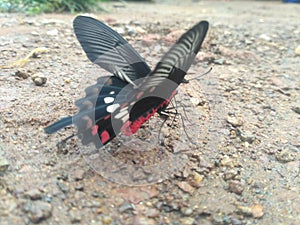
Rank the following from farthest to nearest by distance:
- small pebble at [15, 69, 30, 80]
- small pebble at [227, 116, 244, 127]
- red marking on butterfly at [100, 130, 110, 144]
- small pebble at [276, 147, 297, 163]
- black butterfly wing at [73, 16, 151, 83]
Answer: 1. small pebble at [15, 69, 30, 80]
2. small pebble at [227, 116, 244, 127]
3. small pebble at [276, 147, 297, 163]
4. black butterfly wing at [73, 16, 151, 83]
5. red marking on butterfly at [100, 130, 110, 144]

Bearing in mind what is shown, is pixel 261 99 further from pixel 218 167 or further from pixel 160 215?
pixel 160 215

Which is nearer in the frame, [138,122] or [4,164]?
[4,164]

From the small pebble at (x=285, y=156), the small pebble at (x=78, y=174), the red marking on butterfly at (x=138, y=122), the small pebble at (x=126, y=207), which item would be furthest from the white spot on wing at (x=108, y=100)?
the small pebble at (x=285, y=156)

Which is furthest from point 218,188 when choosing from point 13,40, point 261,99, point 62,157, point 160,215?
point 13,40

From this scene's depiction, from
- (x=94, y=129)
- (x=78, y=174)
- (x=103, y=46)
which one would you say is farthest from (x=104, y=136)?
(x=103, y=46)

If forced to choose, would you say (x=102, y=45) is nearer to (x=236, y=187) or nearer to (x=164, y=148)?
(x=164, y=148)

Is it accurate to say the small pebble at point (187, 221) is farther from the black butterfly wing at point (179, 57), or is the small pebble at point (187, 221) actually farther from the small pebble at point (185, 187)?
the black butterfly wing at point (179, 57)

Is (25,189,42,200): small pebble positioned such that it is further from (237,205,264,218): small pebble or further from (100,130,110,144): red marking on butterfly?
(237,205,264,218): small pebble

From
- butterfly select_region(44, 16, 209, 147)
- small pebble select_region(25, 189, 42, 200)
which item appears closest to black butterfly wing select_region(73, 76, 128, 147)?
butterfly select_region(44, 16, 209, 147)
